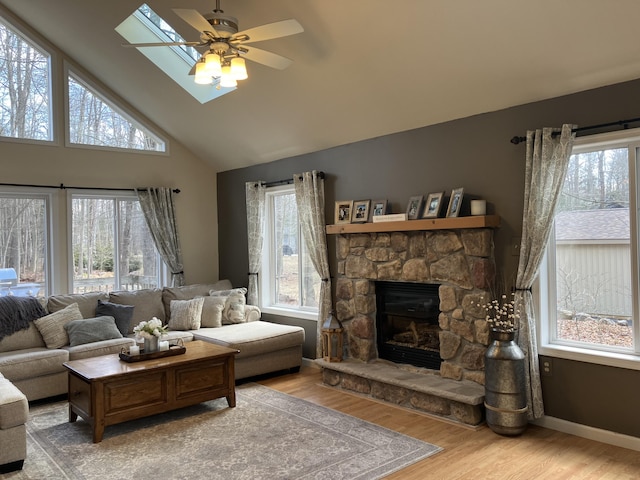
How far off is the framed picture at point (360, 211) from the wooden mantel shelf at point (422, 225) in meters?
0.12

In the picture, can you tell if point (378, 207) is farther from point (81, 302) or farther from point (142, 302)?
point (81, 302)

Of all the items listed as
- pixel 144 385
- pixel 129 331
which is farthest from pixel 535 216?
pixel 129 331

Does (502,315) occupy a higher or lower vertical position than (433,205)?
lower

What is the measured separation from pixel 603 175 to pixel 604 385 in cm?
152

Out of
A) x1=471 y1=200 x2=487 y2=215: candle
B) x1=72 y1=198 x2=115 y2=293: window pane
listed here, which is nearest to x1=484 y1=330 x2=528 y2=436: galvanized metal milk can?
x1=471 y1=200 x2=487 y2=215: candle

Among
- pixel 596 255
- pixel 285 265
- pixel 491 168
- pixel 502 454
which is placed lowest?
pixel 502 454

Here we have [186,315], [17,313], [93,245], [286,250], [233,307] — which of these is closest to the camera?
[17,313]

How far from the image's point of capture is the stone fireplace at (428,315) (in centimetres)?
419

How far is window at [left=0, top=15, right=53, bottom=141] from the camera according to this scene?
5879 mm

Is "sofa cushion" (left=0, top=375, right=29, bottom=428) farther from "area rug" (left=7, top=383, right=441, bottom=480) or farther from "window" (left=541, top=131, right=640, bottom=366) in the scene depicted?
"window" (left=541, top=131, right=640, bottom=366)

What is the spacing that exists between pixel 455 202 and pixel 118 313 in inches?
146

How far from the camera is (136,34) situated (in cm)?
554

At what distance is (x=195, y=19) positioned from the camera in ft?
10.1

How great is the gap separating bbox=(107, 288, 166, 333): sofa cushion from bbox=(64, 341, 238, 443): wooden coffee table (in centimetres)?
146
